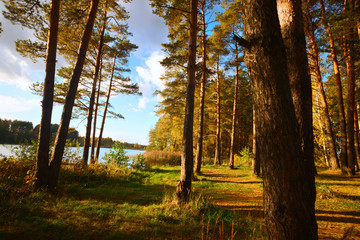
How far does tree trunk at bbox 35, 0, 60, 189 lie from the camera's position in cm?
515

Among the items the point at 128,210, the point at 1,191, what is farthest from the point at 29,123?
the point at 128,210

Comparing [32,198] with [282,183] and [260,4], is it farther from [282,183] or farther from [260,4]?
[260,4]

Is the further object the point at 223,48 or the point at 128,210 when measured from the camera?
the point at 223,48

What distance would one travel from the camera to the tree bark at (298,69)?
268 centimetres

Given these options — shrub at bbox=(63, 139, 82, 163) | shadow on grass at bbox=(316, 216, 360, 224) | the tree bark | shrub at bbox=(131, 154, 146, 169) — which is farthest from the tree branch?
shrub at bbox=(131, 154, 146, 169)

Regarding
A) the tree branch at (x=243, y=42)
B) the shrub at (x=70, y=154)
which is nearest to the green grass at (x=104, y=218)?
the tree branch at (x=243, y=42)

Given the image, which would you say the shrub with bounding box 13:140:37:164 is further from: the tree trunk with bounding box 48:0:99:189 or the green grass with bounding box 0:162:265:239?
the tree trunk with bounding box 48:0:99:189

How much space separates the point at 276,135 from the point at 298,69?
1.83 m

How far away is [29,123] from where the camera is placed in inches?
1320

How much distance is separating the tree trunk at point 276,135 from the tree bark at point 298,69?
114 cm

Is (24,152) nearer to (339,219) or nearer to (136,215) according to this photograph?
(136,215)

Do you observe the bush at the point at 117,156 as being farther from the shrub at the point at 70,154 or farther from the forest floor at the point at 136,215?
the forest floor at the point at 136,215

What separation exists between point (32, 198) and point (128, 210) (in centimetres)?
274

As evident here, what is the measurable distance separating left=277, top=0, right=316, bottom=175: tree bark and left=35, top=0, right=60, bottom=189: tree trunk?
6.93m
